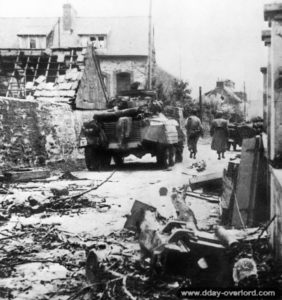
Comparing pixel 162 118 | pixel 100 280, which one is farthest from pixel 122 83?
pixel 100 280

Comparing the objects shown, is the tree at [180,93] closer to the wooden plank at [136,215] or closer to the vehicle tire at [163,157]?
the vehicle tire at [163,157]

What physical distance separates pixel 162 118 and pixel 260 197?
27.3ft

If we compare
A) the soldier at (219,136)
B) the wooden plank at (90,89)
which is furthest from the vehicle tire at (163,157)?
the wooden plank at (90,89)

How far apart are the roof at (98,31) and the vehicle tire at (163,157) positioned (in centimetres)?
2104

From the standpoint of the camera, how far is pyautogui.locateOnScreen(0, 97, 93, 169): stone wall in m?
11.1

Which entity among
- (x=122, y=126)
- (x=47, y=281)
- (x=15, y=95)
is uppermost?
(x=15, y=95)

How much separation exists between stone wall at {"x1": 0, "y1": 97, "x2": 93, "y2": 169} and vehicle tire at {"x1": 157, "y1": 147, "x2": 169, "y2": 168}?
10.3 feet

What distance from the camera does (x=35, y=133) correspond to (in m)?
12.5

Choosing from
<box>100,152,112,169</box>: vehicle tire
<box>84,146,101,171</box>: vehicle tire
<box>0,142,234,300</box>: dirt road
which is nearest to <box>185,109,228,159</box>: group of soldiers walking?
<box>100,152,112,169</box>: vehicle tire

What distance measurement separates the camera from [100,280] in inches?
141

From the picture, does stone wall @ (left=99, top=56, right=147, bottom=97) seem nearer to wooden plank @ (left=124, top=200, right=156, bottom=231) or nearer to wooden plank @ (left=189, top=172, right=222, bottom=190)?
wooden plank @ (left=189, top=172, right=222, bottom=190)

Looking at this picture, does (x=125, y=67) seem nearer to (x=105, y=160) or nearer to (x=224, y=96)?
(x=105, y=160)

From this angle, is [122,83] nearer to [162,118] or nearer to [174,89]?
[174,89]

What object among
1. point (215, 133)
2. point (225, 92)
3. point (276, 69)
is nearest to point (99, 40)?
point (215, 133)
